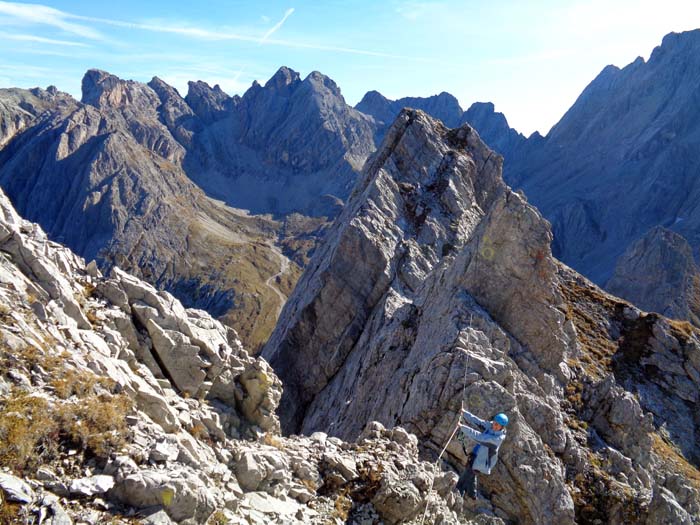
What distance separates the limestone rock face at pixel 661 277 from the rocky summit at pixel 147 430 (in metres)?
99.3

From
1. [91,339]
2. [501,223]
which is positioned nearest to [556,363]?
[501,223]

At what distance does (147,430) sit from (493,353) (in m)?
17.4

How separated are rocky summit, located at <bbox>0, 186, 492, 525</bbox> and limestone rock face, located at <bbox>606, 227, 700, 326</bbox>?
9927 centimetres

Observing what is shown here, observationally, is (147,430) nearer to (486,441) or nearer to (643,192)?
(486,441)

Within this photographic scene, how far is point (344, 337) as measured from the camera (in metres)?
41.0

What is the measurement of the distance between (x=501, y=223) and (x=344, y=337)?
17.6 meters

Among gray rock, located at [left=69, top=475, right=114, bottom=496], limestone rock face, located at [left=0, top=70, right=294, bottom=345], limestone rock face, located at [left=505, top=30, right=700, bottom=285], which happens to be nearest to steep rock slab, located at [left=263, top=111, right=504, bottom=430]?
gray rock, located at [left=69, top=475, right=114, bottom=496]

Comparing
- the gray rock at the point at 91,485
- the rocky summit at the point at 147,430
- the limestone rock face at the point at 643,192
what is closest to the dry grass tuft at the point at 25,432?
the rocky summit at the point at 147,430

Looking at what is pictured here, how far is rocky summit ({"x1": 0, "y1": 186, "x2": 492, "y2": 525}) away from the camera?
9586mm

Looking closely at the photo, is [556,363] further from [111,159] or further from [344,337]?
[111,159]

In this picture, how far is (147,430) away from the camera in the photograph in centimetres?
1167

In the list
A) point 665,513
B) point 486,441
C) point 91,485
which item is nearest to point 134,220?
point 486,441

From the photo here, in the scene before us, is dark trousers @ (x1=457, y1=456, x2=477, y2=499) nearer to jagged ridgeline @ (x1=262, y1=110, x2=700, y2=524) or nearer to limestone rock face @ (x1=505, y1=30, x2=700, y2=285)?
jagged ridgeline @ (x1=262, y1=110, x2=700, y2=524)

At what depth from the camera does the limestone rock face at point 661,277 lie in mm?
97812
